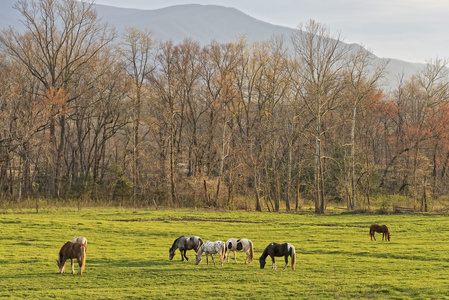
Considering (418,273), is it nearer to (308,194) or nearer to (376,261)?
(376,261)

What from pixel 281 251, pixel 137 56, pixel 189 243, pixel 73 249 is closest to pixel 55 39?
pixel 137 56

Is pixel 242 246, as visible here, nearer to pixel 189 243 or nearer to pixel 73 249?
pixel 189 243

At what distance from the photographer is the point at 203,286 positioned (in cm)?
1712

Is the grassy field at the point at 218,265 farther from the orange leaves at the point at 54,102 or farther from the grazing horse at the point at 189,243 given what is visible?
the orange leaves at the point at 54,102

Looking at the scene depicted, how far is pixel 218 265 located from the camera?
852 inches

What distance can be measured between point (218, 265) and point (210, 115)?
167ft

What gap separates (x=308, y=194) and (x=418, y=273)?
5050 cm

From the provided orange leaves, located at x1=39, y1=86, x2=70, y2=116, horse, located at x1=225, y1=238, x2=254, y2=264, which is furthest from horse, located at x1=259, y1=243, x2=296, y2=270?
orange leaves, located at x1=39, y1=86, x2=70, y2=116

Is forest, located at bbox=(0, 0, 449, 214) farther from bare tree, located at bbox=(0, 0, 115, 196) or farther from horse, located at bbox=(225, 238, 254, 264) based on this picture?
horse, located at bbox=(225, 238, 254, 264)

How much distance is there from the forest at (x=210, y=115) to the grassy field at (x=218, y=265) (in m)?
19.4

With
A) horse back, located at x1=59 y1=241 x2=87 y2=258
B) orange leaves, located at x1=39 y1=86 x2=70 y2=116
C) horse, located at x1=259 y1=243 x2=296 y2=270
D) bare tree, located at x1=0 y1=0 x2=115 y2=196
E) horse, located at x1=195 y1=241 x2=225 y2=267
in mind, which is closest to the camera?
horse back, located at x1=59 y1=241 x2=87 y2=258

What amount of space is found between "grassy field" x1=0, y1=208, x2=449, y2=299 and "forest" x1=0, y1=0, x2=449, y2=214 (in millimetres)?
19422

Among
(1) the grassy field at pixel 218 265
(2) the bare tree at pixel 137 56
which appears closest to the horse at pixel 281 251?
(1) the grassy field at pixel 218 265

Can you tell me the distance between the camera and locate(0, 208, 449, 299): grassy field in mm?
16391
